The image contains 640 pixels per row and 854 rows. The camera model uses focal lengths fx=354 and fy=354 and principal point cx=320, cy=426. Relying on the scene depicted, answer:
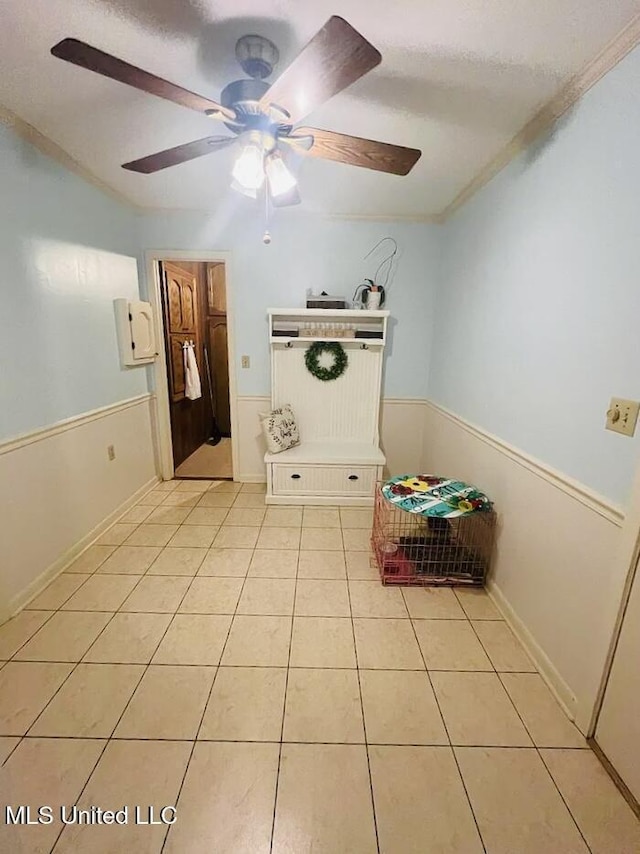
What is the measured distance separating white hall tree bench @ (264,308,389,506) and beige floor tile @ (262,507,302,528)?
89mm

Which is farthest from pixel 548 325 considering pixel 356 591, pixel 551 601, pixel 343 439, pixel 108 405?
pixel 108 405

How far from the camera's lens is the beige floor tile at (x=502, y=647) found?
1.57 m

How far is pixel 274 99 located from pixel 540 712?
2426 millimetres

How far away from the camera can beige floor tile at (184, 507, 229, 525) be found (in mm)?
2742

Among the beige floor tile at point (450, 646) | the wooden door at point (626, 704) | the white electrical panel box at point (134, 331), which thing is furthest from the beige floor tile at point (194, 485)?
the wooden door at point (626, 704)

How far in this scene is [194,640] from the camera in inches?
65.5

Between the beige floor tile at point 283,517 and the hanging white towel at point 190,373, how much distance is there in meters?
1.73

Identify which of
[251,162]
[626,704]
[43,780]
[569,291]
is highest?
[251,162]

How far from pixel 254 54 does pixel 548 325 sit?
1.55 metres

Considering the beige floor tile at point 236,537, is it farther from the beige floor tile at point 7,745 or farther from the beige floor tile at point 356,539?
the beige floor tile at point 7,745

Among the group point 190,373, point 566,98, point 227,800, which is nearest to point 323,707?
point 227,800

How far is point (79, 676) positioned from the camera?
148 centimetres

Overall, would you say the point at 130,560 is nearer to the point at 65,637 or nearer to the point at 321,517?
the point at 65,637

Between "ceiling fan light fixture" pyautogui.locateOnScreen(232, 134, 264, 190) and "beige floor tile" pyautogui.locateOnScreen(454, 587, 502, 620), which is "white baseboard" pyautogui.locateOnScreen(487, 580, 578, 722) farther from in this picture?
"ceiling fan light fixture" pyautogui.locateOnScreen(232, 134, 264, 190)
